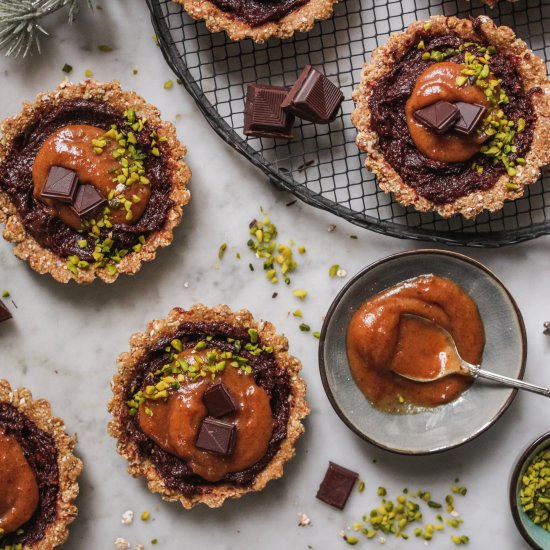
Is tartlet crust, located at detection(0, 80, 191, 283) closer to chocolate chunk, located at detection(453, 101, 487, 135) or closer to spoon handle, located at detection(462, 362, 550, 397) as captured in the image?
chocolate chunk, located at detection(453, 101, 487, 135)

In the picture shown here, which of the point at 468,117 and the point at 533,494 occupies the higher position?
the point at 468,117

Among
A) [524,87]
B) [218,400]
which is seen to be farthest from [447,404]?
[524,87]

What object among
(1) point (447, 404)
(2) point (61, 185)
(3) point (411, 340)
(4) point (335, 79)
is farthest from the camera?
(4) point (335, 79)

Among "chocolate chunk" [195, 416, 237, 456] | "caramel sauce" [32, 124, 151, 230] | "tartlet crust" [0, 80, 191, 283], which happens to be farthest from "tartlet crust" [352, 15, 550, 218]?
"chocolate chunk" [195, 416, 237, 456]

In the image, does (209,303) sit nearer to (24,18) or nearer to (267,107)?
(267,107)

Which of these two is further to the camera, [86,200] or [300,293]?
[300,293]

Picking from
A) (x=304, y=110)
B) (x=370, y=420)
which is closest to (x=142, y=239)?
(x=304, y=110)
